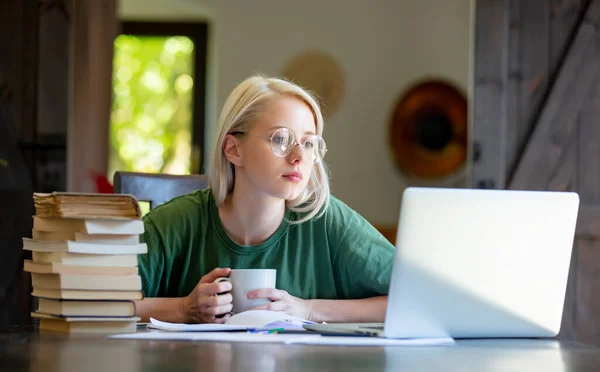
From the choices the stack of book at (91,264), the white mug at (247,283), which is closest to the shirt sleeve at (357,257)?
the white mug at (247,283)

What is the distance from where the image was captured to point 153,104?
8.08m

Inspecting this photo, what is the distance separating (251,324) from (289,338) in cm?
21

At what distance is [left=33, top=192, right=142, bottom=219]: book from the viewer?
1.63 metres

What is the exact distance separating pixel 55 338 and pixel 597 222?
3.51 meters

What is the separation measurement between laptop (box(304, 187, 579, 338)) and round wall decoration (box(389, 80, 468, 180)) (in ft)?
19.1

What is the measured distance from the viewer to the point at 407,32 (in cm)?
741

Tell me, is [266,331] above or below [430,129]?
below

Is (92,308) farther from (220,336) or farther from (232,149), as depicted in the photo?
(232,149)

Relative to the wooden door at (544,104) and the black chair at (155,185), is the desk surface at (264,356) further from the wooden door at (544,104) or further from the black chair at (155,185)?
the wooden door at (544,104)

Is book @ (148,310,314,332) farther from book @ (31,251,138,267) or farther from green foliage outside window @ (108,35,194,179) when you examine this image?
green foliage outside window @ (108,35,194,179)

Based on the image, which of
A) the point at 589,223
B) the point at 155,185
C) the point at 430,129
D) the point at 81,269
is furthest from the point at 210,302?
the point at 430,129

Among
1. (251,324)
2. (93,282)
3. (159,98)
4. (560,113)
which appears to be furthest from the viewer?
(159,98)

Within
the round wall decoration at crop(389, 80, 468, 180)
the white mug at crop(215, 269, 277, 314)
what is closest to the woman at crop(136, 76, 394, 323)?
the white mug at crop(215, 269, 277, 314)

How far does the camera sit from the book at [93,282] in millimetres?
Result: 1599
